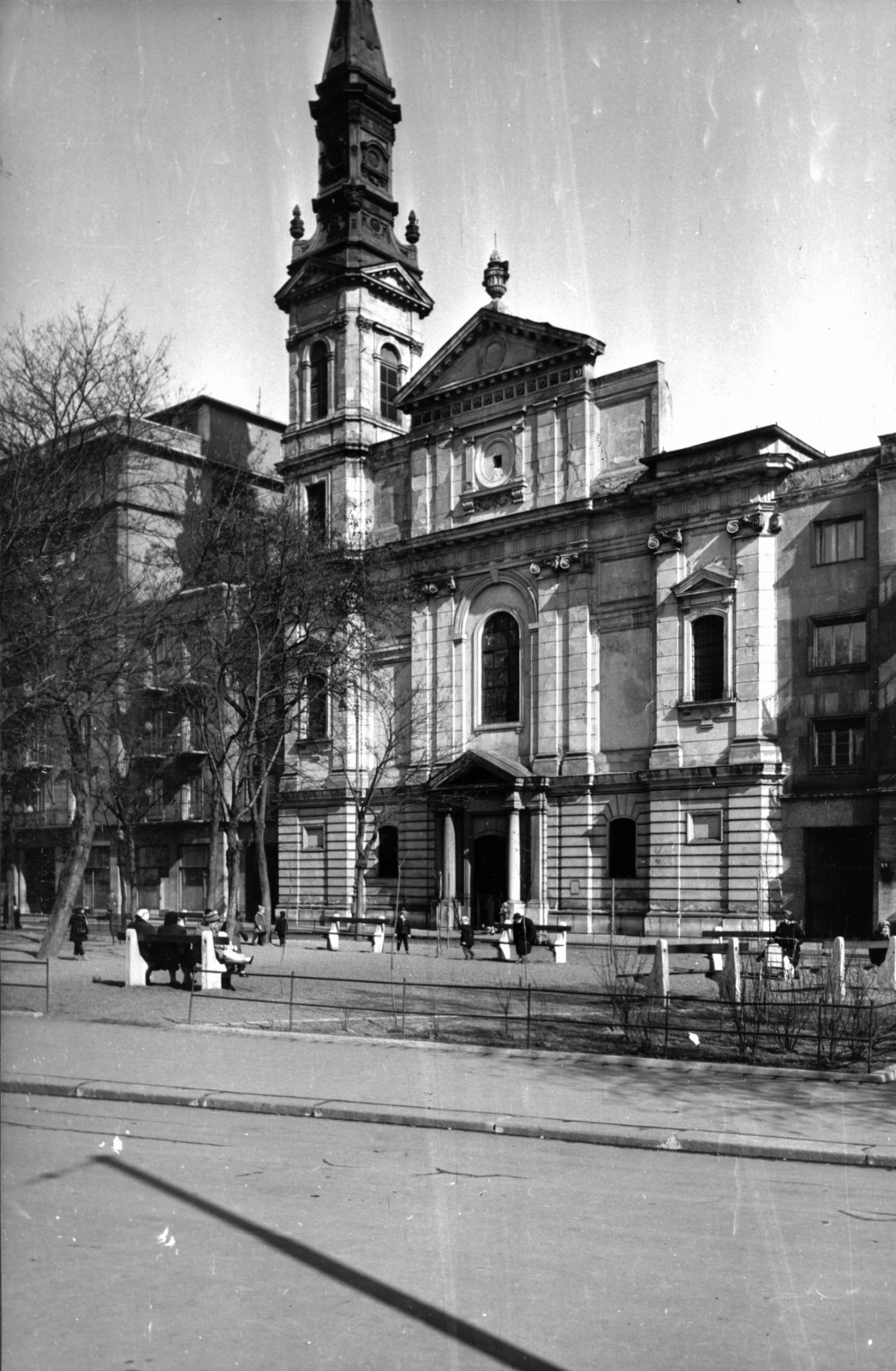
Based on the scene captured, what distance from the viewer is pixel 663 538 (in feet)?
126

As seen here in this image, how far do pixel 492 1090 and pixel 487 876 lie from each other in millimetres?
30360

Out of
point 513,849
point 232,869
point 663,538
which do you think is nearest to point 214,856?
point 232,869

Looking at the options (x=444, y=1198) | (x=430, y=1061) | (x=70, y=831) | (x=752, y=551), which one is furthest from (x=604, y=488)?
(x=444, y=1198)

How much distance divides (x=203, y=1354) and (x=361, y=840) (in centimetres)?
3838

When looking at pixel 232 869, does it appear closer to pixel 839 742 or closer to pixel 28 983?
pixel 28 983

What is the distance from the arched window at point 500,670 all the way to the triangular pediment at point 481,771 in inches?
61.1

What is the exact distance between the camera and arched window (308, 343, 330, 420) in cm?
4953

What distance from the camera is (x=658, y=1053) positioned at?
14.4 meters

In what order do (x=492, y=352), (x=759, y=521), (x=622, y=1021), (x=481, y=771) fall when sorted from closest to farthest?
(x=622, y=1021), (x=759, y=521), (x=481, y=771), (x=492, y=352)

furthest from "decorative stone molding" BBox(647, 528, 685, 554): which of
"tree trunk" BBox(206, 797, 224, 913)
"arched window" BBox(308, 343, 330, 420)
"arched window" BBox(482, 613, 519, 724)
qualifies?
"tree trunk" BBox(206, 797, 224, 913)

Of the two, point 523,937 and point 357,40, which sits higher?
point 357,40

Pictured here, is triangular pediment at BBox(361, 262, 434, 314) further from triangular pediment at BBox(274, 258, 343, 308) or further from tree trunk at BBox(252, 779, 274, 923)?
tree trunk at BBox(252, 779, 274, 923)

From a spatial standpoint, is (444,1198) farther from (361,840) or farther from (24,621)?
(361,840)

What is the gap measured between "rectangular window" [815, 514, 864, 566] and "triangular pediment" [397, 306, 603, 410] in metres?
10.4
